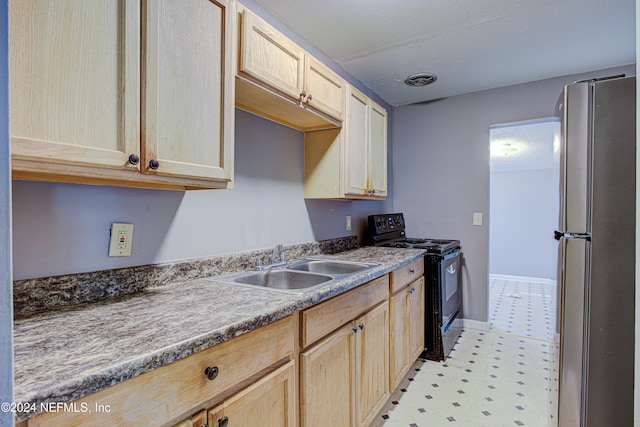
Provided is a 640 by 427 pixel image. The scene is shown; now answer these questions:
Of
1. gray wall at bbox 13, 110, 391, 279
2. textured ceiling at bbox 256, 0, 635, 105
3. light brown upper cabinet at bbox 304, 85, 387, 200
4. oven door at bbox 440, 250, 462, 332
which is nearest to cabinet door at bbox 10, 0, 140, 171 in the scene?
gray wall at bbox 13, 110, 391, 279

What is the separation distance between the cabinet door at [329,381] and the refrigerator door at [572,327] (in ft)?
3.11

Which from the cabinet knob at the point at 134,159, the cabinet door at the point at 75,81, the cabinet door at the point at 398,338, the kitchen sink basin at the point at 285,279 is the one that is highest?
the cabinet door at the point at 75,81

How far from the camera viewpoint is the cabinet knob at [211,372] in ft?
2.64

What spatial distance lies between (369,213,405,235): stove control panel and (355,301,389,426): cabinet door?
43.1 inches

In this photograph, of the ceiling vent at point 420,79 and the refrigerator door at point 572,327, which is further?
the ceiling vent at point 420,79

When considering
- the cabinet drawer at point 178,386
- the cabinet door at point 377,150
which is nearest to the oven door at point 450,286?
the cabinet door at point 377,150

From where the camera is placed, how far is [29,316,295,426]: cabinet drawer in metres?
0.61

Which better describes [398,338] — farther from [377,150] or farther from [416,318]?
[377,150]

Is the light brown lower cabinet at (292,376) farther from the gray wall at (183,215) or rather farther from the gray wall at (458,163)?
the gray wall at (458,163)

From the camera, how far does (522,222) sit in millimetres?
5512

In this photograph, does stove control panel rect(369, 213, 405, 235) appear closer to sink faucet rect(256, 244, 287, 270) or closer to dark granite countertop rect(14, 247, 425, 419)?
sink faucet rect(256, 244, 287, 270)

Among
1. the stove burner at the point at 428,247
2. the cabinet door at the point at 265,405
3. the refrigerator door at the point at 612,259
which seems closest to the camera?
the cabinet door at the point at 265,405

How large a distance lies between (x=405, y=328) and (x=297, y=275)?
0.89 metres

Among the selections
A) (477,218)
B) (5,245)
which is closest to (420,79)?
(477,218)
